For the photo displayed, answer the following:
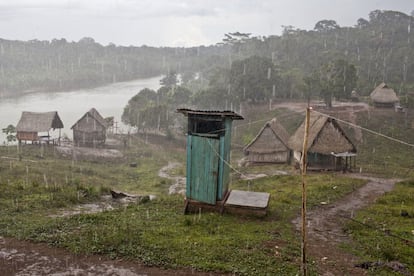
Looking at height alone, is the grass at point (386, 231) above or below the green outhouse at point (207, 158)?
below

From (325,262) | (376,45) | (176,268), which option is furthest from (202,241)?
(376,45)

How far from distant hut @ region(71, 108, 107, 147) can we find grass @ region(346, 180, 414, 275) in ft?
92.1

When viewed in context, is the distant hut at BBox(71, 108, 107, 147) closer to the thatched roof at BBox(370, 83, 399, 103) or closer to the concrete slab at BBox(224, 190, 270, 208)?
the concrete slab at BBox(224, 190, 270, 208)

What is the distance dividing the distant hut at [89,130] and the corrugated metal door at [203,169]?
2703 centimetres

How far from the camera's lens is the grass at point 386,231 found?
9.75 m

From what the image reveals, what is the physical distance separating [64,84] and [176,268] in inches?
3205

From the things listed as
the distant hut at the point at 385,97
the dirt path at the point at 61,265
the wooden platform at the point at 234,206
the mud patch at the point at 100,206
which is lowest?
A: the mud patch at the point at 100,206

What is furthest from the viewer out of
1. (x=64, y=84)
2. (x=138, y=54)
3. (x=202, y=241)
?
(x=138, y=54)

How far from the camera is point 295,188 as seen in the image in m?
19.8

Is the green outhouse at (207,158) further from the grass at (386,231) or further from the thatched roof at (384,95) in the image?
the thatched roof at (384,95)

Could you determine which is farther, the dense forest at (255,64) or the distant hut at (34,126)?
the dense forest at (255,64)

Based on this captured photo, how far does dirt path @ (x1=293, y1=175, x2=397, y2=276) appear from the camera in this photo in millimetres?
8953

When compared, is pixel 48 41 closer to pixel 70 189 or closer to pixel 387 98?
pixel 387 98

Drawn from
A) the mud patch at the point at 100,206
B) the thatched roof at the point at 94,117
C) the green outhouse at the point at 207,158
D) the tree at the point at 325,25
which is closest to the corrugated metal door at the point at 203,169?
the green outhouse at the point at 207,158
